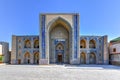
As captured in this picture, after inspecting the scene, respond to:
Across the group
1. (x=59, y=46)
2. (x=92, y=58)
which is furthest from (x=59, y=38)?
(x=92, y=58)

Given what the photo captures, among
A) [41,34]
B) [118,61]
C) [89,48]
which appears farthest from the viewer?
[89,48]

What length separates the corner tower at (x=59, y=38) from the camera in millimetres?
26125

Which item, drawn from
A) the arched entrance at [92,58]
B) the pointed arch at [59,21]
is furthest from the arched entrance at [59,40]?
the arched entrance at [92,58]

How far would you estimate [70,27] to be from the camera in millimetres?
26875

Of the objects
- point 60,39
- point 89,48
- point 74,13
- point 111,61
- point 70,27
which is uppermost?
point 74,13

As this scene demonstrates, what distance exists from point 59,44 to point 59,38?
1408mm

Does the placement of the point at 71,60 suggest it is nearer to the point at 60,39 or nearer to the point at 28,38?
the point at 60,39

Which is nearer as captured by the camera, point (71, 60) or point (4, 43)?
point (71, 60)

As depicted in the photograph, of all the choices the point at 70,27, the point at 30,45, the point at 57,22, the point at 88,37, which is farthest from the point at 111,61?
the point at 30,45

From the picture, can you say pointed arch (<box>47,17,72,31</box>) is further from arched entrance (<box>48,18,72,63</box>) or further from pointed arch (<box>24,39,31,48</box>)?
pointed arch (<box>24,39,31,48</box>)

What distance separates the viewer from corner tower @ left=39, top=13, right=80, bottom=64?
85.7 feet

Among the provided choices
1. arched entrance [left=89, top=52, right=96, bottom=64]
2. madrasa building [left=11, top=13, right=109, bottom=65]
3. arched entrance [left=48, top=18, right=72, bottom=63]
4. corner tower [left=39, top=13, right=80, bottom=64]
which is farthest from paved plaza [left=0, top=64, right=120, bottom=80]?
arched entrance [left=89, top=52, right=96, bottom=64]

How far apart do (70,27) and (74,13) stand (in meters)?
3.13

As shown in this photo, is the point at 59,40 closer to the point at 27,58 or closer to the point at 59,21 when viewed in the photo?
the point at 59,21
